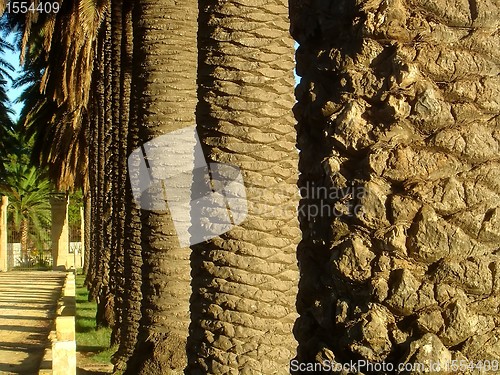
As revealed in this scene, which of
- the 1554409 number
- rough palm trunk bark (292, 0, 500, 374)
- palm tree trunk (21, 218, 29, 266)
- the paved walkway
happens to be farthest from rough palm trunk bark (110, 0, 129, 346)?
palm tree trunk (21, 218, 29, 266)

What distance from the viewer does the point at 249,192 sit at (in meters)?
A: 5.49

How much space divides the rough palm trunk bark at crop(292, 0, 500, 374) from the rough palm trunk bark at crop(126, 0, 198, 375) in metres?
5.81

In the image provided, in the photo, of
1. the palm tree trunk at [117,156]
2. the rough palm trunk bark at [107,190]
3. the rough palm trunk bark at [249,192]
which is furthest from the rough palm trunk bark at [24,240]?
the rough palm trunk bark at [249,192]

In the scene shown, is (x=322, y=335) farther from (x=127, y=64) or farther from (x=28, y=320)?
(x=28, y=320)

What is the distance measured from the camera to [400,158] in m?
2.14

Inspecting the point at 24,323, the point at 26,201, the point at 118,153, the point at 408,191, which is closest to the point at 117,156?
the point at 118,153

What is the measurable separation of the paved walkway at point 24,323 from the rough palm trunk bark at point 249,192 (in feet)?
21.4

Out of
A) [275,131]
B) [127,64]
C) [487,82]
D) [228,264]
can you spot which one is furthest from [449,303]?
[127,64]

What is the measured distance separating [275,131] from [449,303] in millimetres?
3758

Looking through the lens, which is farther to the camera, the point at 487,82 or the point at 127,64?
the point at 127,64

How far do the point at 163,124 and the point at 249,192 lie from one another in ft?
10.8

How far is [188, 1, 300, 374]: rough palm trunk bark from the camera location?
5297 mm

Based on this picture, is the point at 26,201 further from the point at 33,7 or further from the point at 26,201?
the point at 33,7

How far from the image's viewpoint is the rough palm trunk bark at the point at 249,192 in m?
5.30
